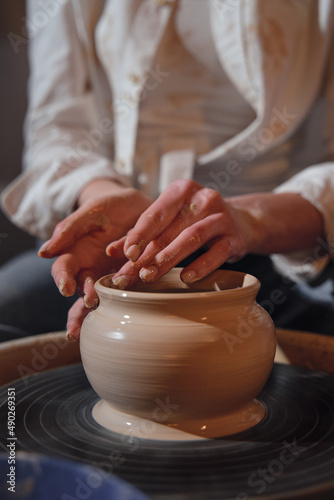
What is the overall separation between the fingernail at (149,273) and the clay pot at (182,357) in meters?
0.05

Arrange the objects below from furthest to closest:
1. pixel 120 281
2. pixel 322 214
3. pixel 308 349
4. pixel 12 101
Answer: pixel 12 101 → pixel 322 214 → pixel 308 349 → pixel 120 281

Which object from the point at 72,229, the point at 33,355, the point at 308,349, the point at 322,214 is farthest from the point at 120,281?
the point at 322,214

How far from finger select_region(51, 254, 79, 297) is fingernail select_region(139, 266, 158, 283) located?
104 millimetres

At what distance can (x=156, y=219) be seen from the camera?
683 mm

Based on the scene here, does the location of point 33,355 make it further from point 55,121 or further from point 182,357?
point 55,121

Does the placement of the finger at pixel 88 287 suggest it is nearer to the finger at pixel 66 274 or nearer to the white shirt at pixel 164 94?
the finger at pixel 66 274

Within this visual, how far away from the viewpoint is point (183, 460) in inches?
20.0

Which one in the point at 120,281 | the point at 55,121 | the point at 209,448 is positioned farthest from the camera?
the point at 55,121

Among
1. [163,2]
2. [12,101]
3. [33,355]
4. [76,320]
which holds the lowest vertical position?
[12,101]

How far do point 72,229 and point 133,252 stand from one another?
0.49ft

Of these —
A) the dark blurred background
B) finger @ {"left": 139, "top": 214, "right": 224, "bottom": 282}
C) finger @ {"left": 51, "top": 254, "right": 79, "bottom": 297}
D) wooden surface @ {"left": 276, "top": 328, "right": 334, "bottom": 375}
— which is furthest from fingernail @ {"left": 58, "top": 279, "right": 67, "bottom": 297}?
the dark blurred background

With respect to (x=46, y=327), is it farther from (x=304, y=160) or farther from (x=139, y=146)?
(x=304, y=160)

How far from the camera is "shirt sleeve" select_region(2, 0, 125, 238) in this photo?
3.87 feet

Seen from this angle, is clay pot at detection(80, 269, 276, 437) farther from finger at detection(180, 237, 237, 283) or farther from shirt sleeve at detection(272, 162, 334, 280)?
shirt sleeve at detection(272, 162, 334, 280)
